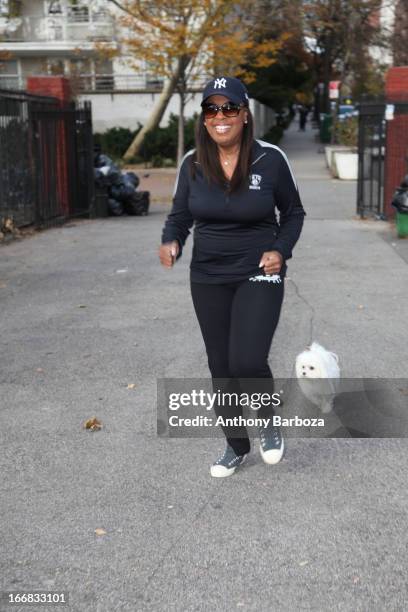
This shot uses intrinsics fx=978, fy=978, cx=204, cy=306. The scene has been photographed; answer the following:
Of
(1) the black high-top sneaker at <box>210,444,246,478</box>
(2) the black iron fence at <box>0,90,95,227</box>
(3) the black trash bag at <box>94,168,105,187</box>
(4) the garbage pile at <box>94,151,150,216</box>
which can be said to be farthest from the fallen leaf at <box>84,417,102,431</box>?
(4) the garbage pile at <box>94,151,150,216</box>

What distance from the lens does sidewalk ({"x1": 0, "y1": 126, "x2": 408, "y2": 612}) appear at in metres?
3.72

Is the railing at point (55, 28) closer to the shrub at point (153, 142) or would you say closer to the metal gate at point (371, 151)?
the shrub at point (153, 142)

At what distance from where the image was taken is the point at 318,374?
5.45m

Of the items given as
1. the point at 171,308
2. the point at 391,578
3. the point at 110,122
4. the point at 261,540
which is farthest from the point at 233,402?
the point at 110,122

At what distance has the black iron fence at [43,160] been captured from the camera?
15.9m

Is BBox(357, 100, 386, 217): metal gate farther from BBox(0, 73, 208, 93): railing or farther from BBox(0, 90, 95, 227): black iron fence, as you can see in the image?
BBox(0, 73, 208, 93): railing

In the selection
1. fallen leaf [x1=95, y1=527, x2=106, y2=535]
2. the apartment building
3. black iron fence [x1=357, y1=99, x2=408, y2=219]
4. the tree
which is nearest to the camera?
fallen leaf [x1=95, y1=527, x2=106, y2=535]

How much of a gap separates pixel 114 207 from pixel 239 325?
53.1 ft

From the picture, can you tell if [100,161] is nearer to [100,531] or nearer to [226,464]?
[226,464]

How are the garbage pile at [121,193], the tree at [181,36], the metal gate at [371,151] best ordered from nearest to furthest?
the metal gate at [371,151] → the garbage pile at [121,193] → the tree at [181,36]

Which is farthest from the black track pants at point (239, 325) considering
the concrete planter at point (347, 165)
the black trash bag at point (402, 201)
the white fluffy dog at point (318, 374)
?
the concrete planter at point (347, 165)

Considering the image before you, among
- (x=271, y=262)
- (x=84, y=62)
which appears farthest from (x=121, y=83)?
(x=271, y=262)

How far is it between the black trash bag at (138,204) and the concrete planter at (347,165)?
1132 centimetres

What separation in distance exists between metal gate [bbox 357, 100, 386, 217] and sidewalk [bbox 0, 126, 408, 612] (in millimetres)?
8312
